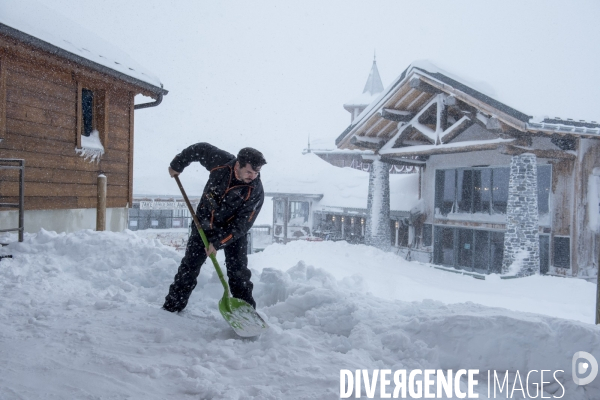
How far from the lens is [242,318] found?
3287 mm

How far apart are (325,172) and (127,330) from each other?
22.5 meters

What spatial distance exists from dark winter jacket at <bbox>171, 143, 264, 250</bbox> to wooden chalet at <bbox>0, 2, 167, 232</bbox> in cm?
448

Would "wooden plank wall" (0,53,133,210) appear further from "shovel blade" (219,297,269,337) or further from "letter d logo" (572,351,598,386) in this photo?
"letter d logo" (572,351,598,386)

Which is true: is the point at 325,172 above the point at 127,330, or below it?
above

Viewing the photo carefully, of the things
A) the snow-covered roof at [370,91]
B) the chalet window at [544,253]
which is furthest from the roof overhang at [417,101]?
the snow-covered roof at [370,91]

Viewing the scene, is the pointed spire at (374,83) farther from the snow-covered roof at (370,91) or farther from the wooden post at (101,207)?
the wooden post at (101,207)

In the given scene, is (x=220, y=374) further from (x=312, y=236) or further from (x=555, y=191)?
(x=312, y=236)

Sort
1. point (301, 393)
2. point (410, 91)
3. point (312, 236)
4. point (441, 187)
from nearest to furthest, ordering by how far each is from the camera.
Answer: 1. point (301, 393)
2. point (410, 91)
3. point (441, 187)
4. point (312, 236)

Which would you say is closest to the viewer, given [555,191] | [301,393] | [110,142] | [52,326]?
[301,393]

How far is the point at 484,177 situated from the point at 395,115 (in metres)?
3.45

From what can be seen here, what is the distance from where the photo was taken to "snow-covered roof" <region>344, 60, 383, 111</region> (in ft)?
104

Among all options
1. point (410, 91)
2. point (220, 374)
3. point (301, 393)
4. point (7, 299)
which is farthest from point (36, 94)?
point (410, 91)

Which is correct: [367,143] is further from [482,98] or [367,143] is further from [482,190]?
[482,98]

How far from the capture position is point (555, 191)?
11.6 meters
